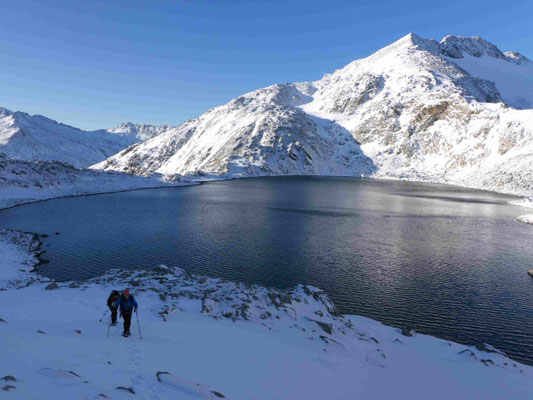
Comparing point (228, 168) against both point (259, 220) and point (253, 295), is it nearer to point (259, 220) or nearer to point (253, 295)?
point (259, 220)

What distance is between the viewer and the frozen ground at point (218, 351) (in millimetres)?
11588

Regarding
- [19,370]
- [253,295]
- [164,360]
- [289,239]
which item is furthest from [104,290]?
[289,239]

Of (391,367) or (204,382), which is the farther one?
(391,367)

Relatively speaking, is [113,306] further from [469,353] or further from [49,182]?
[49,182]

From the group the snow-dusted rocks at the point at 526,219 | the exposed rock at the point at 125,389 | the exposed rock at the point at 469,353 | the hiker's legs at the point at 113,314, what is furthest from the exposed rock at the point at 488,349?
the snow-dusted rocks at the point at 526,219

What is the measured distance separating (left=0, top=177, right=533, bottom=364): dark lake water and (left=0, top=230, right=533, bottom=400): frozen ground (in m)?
4.58

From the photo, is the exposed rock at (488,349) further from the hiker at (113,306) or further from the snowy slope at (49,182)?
the snowy slope at (49,182)

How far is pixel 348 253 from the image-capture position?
134 feet

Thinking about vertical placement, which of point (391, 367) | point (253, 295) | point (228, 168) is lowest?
point (391, 367)

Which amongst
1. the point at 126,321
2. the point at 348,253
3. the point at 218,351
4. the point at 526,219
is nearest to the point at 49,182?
the point at 348,253

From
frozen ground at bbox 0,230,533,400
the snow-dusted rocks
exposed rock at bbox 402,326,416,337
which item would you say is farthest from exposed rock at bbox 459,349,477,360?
the snow-dusted rocks

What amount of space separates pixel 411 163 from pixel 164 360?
659ft

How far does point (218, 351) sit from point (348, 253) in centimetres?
2759

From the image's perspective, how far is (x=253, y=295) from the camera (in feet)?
77.6
